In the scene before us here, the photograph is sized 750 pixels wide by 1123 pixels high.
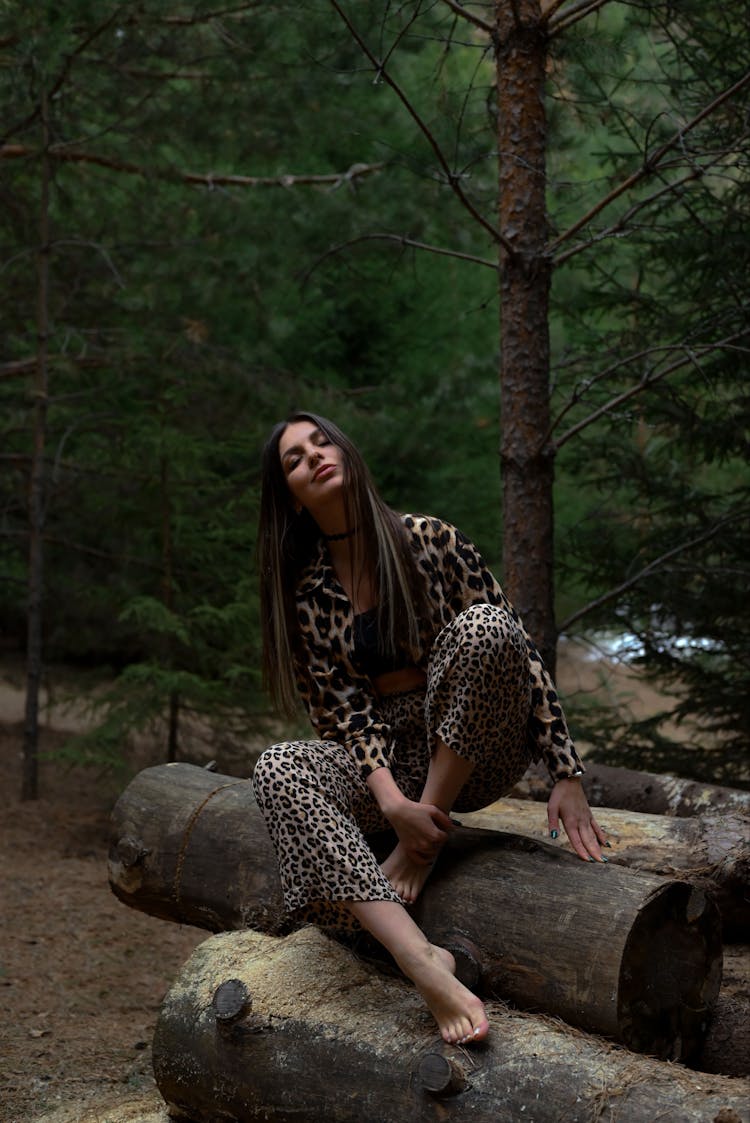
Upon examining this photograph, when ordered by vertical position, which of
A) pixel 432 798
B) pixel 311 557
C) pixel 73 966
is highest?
pixel 311 557

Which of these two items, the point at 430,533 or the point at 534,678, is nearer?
the point at 534,678

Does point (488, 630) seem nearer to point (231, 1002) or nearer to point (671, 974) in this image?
point (671, 974)

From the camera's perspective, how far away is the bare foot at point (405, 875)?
10.5 feet

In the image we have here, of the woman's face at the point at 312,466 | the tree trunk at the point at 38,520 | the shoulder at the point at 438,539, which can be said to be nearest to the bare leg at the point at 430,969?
the shoulder at the point at 438,539

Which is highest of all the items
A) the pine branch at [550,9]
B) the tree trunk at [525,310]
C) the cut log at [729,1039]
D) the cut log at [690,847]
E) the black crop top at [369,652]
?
the pine branch at [550,9]

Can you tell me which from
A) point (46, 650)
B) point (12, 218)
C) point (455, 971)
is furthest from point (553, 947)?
point (46, 650)

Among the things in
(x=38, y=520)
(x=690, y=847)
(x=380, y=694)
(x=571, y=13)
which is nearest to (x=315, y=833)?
(x=380, y=694)

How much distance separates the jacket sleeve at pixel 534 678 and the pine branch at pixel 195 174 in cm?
520

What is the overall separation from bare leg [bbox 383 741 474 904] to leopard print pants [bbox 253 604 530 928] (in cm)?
4

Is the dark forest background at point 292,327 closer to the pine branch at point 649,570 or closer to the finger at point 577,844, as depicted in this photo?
the pine branch at point 649,570

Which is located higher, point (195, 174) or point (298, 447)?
point (195, 174)

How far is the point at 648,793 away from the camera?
460 centimetres

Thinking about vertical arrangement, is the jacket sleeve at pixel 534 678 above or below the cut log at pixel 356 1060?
above

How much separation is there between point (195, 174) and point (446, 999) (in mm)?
7298
